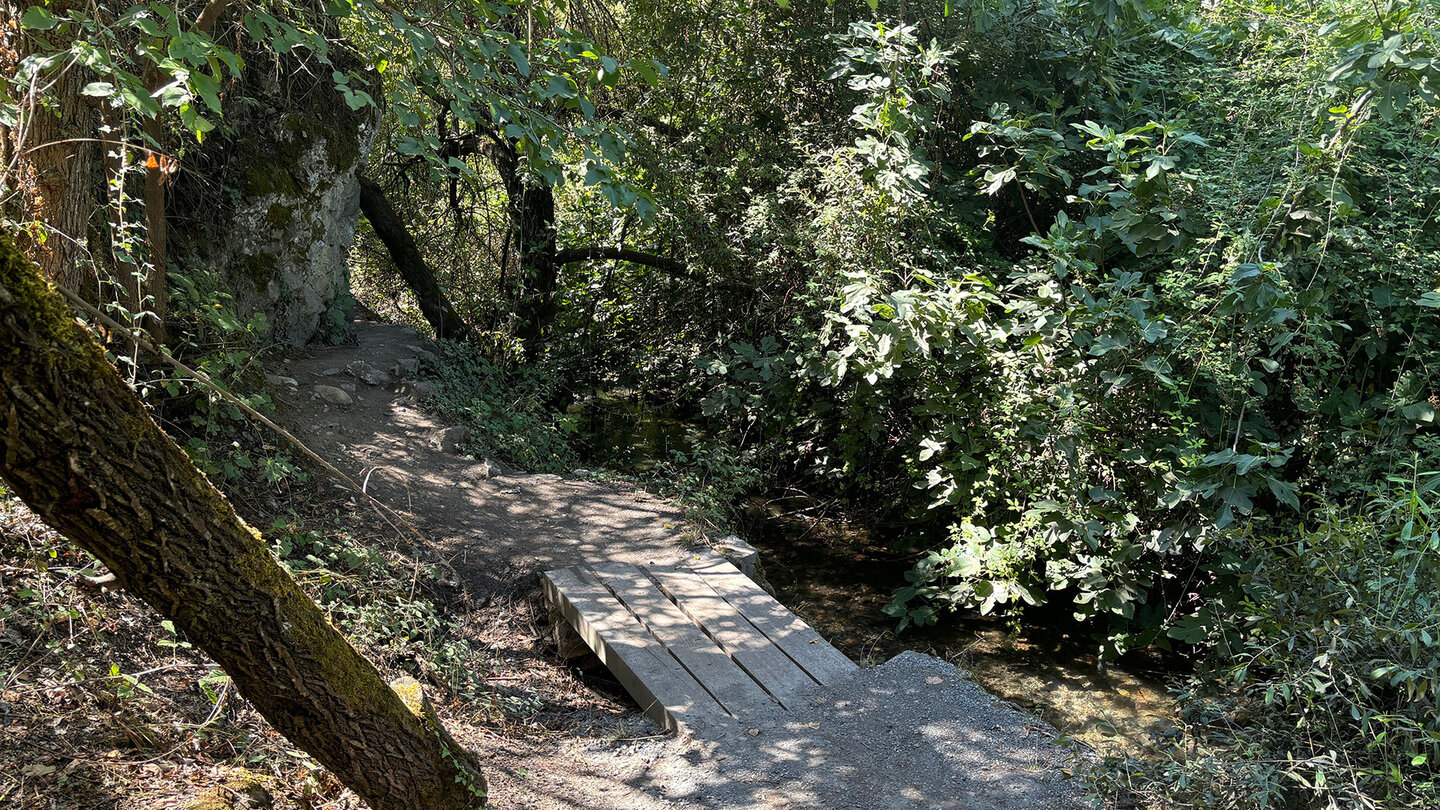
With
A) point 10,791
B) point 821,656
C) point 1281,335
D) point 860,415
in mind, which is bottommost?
point 821,656

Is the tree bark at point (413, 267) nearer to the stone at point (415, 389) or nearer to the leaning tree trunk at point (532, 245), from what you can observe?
the leaning tree trunk at point (532, 245)

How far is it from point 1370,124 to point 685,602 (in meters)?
4.60

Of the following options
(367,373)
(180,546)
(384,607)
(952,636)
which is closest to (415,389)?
(367,373)

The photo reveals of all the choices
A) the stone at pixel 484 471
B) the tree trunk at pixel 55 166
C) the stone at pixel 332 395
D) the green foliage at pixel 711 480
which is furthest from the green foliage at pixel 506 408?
the tree trunk at pixel 55 166

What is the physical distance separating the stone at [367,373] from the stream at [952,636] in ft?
6.73

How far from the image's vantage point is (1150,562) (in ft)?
17.7

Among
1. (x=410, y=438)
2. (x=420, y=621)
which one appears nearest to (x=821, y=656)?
(x=420, y=621)

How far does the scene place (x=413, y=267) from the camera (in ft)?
30.1

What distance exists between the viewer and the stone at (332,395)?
671cm

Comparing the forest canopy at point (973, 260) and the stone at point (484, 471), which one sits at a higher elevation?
the forest canopy at point (973, 260)

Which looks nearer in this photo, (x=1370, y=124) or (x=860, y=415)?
(x=1370, y=124)

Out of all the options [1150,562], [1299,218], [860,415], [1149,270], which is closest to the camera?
[1299,218]

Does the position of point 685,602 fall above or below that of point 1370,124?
below

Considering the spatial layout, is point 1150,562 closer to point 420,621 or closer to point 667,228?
point 420,621
